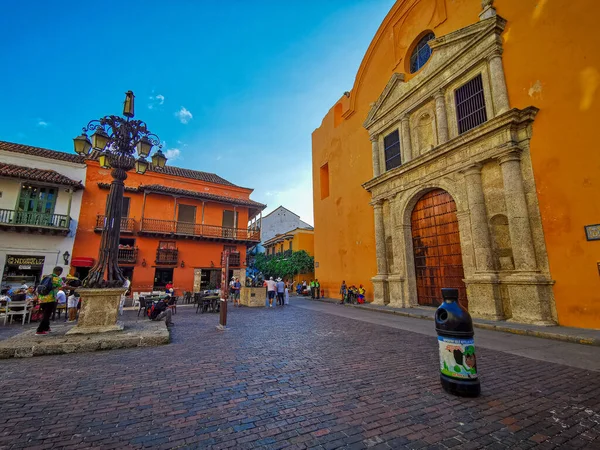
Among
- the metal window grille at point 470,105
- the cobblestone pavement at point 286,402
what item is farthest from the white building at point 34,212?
the metal window grille at point 470,105

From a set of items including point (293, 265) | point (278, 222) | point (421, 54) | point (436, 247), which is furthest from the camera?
point (278, 222)

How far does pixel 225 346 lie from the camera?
5414mm

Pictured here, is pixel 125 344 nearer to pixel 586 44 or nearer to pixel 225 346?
pixel 225 346

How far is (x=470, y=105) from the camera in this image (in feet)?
32.8

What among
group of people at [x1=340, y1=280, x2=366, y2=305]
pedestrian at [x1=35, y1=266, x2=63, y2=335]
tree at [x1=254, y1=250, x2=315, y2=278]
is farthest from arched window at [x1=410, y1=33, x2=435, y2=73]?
tree at [x1=254, y1=250, x2=315, y2=278]

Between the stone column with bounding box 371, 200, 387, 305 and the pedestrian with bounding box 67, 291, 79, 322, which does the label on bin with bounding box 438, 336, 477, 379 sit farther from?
the pedestrian with bounding box 67, 291, 79, 322

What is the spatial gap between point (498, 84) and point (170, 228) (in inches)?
763

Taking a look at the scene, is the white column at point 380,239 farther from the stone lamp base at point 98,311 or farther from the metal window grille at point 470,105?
the stone lamp base at point 98,311

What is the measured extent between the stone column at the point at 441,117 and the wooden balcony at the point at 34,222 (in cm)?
2015

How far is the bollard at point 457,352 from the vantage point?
309 centimetres

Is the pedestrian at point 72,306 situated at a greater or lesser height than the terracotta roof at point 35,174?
lesser

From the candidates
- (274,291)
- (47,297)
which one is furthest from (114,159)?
(274,291)

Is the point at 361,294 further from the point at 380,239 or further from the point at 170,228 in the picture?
the point at 170,228

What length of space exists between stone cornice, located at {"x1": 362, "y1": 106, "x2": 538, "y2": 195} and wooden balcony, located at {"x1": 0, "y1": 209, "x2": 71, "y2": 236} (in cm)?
1928
